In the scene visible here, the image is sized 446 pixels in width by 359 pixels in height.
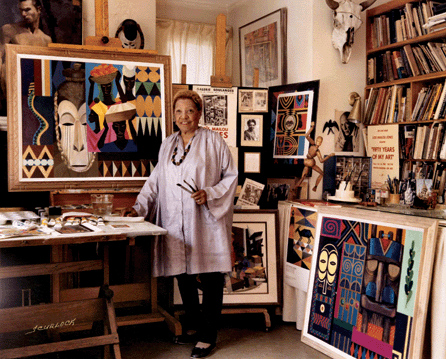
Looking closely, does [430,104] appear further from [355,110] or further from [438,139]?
[355,110]

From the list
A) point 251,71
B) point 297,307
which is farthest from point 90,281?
point 251,71

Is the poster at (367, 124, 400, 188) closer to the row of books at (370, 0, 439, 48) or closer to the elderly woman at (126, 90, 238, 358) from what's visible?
the row of books at (370, 0, 439, 48)

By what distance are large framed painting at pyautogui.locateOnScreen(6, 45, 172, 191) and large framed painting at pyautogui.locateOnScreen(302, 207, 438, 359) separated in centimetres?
132

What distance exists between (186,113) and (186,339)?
1.40m

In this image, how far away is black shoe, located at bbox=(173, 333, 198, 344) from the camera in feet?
9.38

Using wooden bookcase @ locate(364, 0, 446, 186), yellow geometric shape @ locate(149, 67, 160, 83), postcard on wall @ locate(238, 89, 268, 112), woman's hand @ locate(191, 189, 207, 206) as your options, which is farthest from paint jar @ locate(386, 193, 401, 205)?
yellow geometric shape @ locate(149, 67, 160, 83)

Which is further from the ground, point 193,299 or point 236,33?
point 236,33

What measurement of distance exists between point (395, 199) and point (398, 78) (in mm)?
1091

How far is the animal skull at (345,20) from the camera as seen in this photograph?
348 centimetres

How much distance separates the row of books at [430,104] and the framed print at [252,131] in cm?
119

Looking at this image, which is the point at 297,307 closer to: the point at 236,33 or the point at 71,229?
the point at 71,229

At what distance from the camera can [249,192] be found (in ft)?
11.5

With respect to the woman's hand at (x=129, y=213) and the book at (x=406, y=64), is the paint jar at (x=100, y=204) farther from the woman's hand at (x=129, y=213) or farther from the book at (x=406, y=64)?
the book at (x=406, y=64)

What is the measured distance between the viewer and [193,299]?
2.81m
